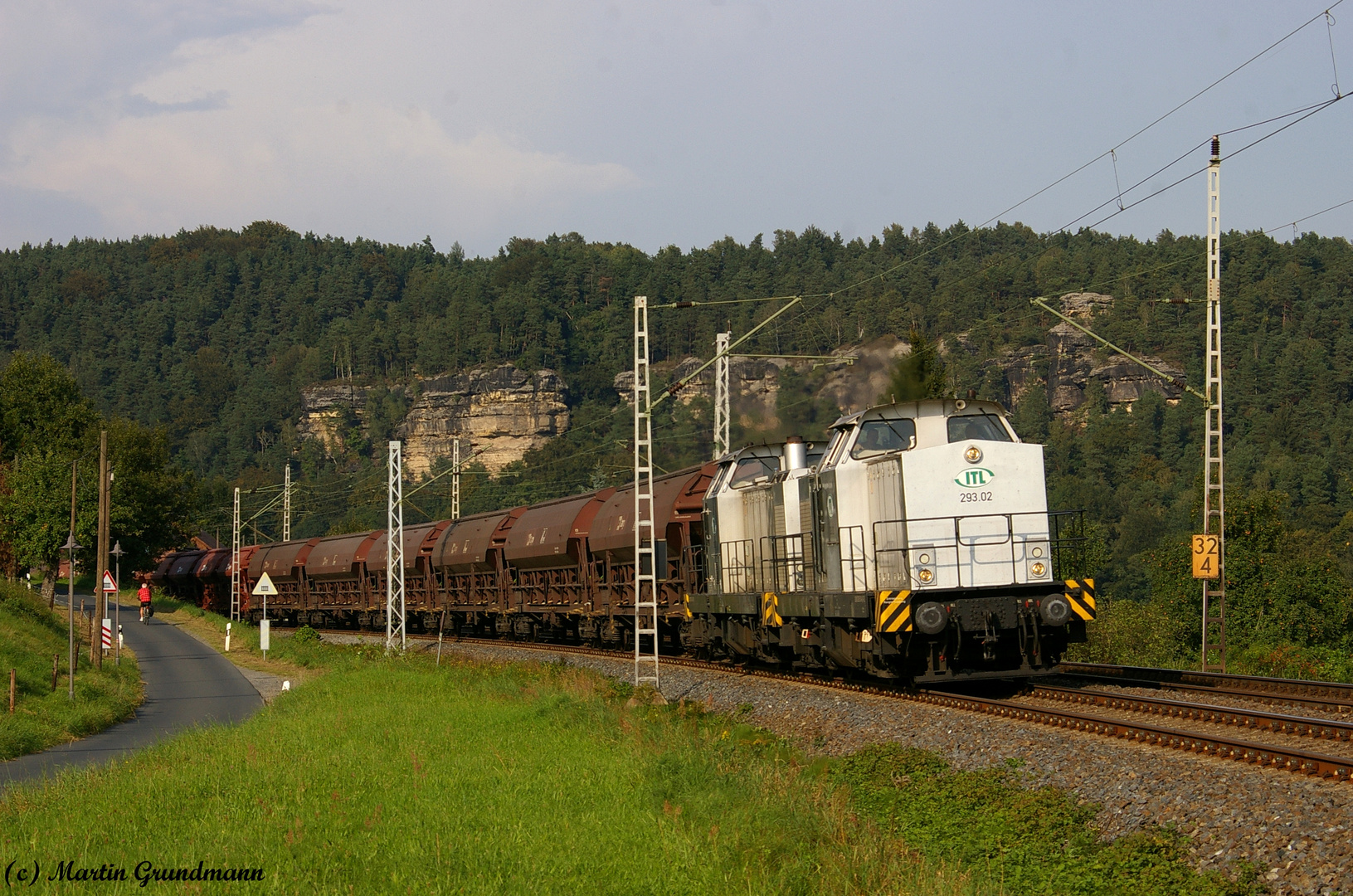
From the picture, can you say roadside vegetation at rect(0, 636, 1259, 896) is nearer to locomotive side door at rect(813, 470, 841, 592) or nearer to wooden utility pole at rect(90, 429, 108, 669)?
locomotive side door at rect(813, 470, 841, 592)

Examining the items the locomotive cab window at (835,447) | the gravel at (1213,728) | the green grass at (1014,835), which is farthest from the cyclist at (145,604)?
the green grass at (1014,835)

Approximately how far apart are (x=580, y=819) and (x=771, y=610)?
10.6 m

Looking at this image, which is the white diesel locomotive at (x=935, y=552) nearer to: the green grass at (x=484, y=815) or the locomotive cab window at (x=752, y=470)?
the green grass at (x=484, y=815)

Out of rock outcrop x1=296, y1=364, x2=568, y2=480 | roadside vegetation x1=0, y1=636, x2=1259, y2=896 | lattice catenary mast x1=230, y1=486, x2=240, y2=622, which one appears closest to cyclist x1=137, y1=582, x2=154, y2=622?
lattice catenary mast x1=230, y1=486, x2=240, y2=622

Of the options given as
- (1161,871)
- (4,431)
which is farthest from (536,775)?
(4,431)

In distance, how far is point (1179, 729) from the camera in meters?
12.3

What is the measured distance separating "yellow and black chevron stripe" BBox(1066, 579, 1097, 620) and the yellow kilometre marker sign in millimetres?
6877

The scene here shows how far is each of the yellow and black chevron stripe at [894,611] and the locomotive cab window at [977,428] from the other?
243 centimetres

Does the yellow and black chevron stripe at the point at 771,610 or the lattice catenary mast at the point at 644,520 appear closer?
the yellow and black chevron stripe at the point at 771,610

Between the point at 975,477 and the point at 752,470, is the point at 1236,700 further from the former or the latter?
the point at 752,470

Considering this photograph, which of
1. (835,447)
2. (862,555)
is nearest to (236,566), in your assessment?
(835,447)

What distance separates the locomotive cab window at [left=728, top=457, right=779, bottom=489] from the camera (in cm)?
2202

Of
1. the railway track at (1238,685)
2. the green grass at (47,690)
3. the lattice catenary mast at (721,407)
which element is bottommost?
the green grass at (47,690)

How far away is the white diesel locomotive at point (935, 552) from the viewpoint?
597 inches
